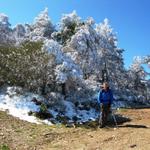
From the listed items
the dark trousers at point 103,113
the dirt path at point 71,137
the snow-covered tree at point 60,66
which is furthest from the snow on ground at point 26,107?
the dark trousers at point 103,113

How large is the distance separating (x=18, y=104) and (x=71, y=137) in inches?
284

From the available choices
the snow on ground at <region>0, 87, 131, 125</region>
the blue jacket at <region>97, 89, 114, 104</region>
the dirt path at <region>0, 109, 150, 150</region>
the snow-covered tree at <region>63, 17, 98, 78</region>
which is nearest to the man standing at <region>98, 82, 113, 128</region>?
the blue jacket at <region>97, 89, 114, 104</region>

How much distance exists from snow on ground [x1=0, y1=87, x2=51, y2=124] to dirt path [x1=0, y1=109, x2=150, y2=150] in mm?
1532

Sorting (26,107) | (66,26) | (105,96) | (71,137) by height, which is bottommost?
(71,137)

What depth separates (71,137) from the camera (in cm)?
1628

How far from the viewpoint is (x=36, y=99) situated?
2377cm

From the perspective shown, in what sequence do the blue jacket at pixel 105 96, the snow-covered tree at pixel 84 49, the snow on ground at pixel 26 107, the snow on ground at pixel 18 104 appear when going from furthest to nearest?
the snow-covered tree at pixel 84 49
the snow on ground at pixel 26 107
the snow on ground at pixel 18 104
the blue jacket at pixel 105 96

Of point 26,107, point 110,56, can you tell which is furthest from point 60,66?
point 110,56

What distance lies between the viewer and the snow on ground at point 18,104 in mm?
20959

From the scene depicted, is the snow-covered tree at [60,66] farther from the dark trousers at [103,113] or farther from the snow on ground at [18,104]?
the dark trousers at [103,113]

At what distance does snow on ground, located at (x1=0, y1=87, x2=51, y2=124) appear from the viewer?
68.8ft

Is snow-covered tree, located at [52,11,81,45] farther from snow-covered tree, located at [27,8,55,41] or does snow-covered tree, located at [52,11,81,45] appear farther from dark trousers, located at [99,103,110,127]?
dark trousers, located at [99,103,110,127]

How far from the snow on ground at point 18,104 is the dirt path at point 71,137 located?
5.03 feet

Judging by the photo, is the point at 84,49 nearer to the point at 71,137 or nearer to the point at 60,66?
the point at 60,66
